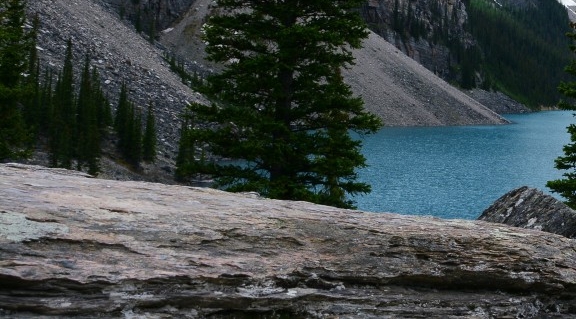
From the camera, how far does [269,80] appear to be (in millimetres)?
18656

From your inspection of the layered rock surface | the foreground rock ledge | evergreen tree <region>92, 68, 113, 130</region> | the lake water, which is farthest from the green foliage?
the foreground rock ledge

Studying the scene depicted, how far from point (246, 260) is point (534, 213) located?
A: 7961mm

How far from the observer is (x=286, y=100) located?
1905cm

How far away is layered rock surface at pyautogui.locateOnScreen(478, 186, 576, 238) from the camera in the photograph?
12.7m

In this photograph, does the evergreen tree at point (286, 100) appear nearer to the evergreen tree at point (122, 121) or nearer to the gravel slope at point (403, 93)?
the evergreen tree at point (122, 121)

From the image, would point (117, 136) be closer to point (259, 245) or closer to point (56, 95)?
point (56, 95)

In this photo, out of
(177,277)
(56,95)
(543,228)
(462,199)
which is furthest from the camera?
(56,95)

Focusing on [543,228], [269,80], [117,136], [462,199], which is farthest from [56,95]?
[543,228]

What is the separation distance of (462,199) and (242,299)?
169 ft

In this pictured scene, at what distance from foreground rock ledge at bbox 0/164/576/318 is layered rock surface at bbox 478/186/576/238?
3.00 metres

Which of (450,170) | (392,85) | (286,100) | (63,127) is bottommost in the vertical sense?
(450,170)

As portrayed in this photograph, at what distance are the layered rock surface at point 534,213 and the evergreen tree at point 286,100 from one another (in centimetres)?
477

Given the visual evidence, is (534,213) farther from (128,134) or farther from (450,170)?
(450,170)

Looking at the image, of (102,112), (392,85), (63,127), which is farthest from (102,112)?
(392,85)
